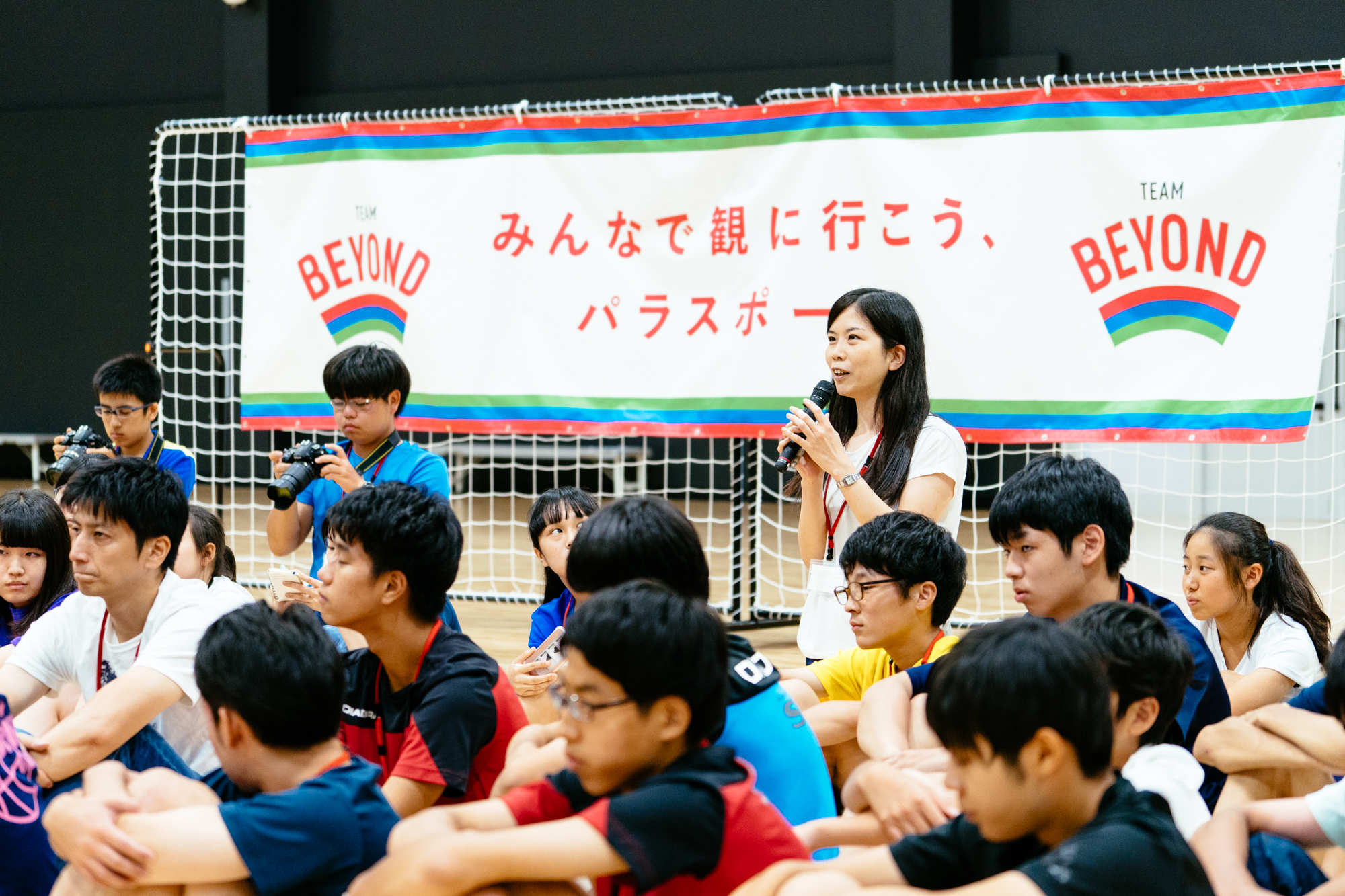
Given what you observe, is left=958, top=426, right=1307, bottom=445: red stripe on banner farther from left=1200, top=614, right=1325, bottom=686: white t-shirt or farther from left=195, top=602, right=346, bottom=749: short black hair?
left=195, top=602, right=346, bottom=749: short black hair

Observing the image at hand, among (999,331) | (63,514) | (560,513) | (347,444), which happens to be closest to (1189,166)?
(999,331)

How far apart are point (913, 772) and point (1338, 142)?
2533mm

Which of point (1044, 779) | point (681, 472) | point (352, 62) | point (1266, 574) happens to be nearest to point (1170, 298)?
point (1266, 574)

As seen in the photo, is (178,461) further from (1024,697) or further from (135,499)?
(1024,697)

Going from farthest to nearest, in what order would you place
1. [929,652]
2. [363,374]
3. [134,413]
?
[134,413] → [363,374] → [929,652]

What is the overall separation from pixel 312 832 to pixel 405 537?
54 centimetres

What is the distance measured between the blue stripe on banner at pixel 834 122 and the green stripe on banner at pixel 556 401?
31.3 inches

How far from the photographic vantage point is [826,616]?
2541 mm

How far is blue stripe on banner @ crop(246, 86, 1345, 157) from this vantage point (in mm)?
3402

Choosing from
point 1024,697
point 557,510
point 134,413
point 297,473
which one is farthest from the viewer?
point 134,413

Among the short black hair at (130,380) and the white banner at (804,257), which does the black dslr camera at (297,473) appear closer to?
the short black hair at (130,380)

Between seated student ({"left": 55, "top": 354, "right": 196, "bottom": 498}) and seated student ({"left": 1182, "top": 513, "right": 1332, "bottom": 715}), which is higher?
seated student ({"left": 55, "top": 354, "right": 196, "bottom": 498})

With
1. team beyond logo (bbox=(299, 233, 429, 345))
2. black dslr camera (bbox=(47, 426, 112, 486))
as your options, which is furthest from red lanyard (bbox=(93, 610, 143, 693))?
team beyond logo (bbox=(299, 233, 429, 345))

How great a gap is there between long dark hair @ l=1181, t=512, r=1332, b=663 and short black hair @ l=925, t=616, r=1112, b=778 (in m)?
1.41
